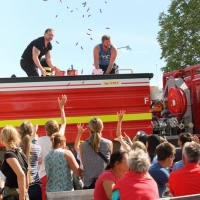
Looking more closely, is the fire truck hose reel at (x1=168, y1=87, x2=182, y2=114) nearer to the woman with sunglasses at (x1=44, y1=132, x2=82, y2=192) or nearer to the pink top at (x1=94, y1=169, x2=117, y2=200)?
the woman with sunglasses at (x1=44, y1=132, x2=82, y2=192)

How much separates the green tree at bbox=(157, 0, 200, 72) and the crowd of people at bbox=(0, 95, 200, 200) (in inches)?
922

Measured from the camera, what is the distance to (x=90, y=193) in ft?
13.6

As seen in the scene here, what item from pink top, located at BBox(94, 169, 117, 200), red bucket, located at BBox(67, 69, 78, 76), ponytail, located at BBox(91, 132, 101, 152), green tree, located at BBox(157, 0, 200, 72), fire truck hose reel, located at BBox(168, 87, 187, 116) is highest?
green tree, located at BBox(157, 0, 200, 72)

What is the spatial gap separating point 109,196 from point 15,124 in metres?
3.38

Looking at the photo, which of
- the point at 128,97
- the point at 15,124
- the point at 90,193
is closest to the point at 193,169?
the point at 90,193

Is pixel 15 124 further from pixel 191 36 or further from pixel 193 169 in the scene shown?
pixel 191 36

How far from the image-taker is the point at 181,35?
2856 centimetres

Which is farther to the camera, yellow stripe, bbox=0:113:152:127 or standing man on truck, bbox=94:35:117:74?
standing man on truck, bbox=94:35:117:74

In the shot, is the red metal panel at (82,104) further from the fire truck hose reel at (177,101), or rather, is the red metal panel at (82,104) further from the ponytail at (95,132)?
the ponytail at (95,132)

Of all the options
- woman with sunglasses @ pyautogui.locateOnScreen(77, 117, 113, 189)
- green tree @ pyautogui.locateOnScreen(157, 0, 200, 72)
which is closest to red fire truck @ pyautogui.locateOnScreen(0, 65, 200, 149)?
woman with sunglasses @ pyautogui.locateOnScreen(77, 117, 113, 189)

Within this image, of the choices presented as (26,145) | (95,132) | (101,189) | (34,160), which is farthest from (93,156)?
(101,189)

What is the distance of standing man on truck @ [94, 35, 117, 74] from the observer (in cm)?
743

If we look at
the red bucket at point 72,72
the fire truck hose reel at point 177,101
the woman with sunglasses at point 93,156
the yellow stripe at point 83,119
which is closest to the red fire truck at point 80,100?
the yellow stripe at point 83,119

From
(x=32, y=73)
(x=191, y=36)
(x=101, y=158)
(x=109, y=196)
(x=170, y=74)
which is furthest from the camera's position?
(x=191, y=36)
